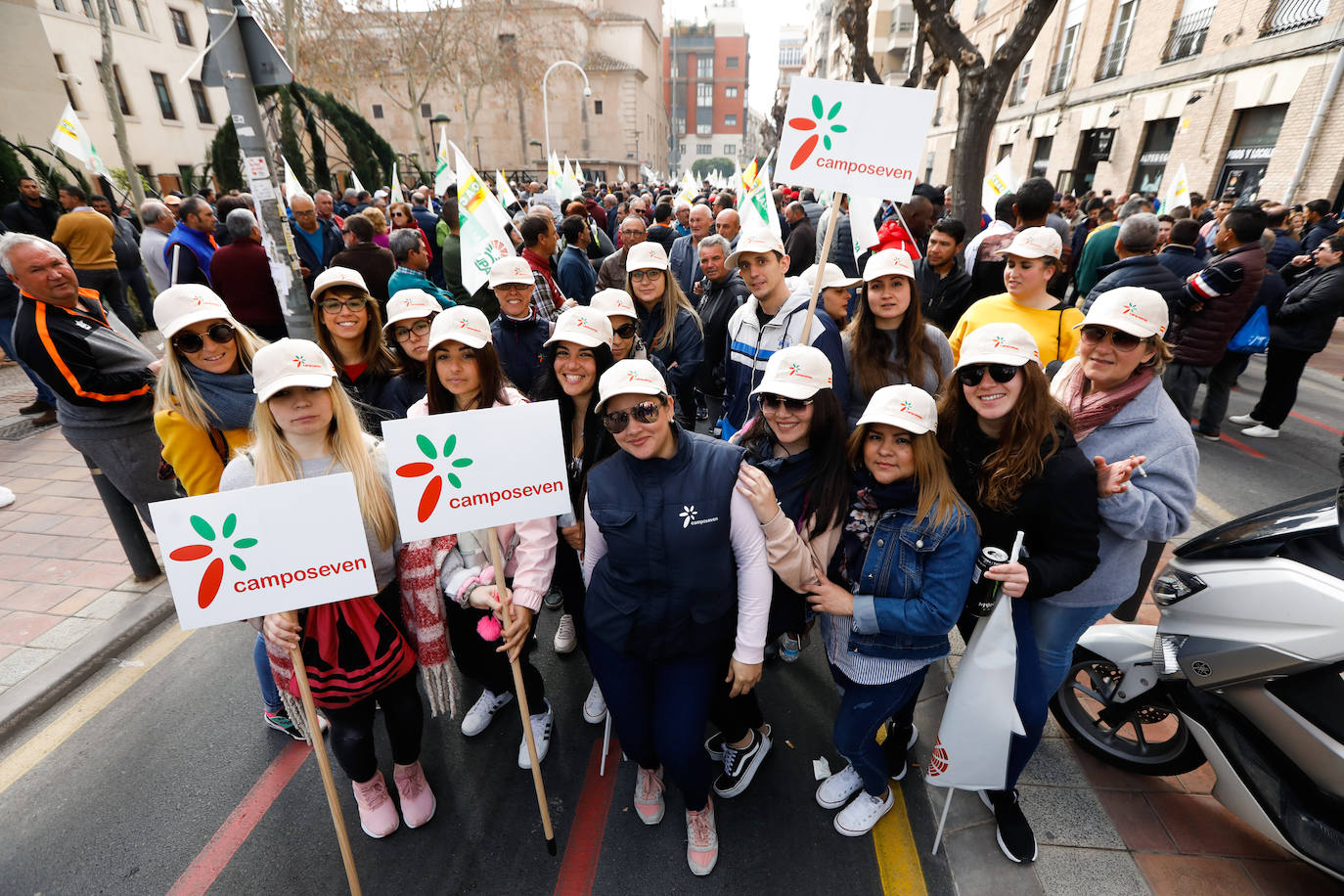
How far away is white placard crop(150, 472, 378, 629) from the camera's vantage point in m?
1.88

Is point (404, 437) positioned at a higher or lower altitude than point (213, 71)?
lower

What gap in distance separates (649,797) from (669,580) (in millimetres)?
1160

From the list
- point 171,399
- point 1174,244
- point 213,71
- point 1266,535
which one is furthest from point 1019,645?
point 213,71

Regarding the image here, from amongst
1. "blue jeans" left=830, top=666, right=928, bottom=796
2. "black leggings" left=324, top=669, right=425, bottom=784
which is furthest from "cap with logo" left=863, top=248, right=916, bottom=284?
"black leggings" left=324, top=669, right=425, bottom=784

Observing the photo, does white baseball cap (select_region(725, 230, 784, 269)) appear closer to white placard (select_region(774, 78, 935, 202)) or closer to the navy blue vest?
white placard (select_region(774, 78, 935, 202))

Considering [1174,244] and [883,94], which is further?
[1174,244]

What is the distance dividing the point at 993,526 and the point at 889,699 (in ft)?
2.59

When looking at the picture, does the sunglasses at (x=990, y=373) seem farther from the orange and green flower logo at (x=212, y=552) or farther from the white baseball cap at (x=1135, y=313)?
the orange and green flower logo at (x=212, y=552)

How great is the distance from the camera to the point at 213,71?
528 cm

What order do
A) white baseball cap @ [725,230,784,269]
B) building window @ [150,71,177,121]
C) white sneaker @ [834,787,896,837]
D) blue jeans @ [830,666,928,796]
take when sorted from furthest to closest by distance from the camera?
building window @ [150,71,177,121]
white baseball cap @ [725,230,784,269]
white sneaker @ [834,787,896,837]
blue jeans @ [830,666,928,796]

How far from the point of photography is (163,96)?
1102 inches

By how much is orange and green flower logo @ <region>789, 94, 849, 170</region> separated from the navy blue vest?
213 centimetres

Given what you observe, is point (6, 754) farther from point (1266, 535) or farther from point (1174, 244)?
point (1174, 244)

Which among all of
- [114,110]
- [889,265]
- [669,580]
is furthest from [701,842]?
[114,110]
